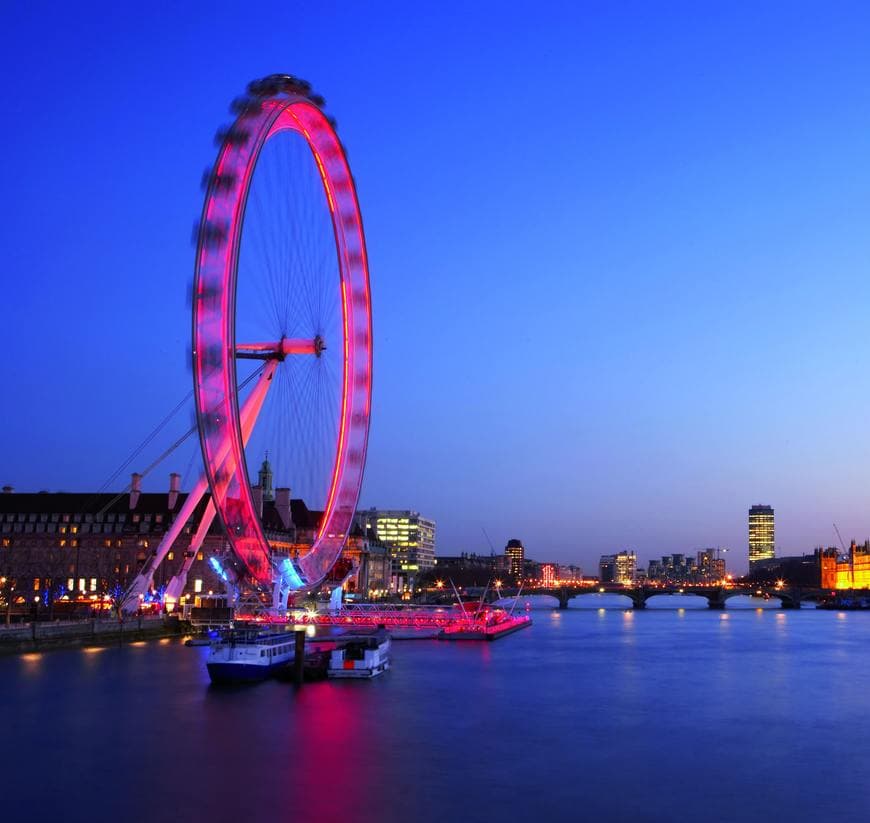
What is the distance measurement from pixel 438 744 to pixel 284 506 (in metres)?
100

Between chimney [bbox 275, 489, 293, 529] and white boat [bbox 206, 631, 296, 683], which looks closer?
white boat [bbox 206, 631, 296, 683]

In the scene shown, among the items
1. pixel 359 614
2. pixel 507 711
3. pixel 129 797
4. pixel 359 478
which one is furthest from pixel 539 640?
pixel 129 797

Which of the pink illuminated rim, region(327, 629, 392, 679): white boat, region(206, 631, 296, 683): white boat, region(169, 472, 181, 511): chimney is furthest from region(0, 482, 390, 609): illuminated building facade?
the pink illuminated rim

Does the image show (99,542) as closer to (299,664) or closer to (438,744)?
(299,664)

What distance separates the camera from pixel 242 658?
4578 cm

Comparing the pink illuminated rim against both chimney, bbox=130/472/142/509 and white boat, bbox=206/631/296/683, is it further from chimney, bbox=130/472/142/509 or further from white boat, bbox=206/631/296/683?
chimney, bbox=130/472/142/509

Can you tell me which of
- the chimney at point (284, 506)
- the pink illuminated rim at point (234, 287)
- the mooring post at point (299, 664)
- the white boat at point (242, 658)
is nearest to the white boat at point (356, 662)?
the mooring post at point (299, 664)

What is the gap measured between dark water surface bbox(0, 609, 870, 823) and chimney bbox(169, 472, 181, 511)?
53960mm

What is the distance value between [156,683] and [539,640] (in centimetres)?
4004

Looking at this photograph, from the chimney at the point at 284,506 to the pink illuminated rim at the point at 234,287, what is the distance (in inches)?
2993

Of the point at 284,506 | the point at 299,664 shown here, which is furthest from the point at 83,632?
the point at 284,506

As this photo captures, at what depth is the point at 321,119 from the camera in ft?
160

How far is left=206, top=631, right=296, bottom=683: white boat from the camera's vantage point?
148ft

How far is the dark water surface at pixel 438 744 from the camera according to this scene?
23.5 meters
